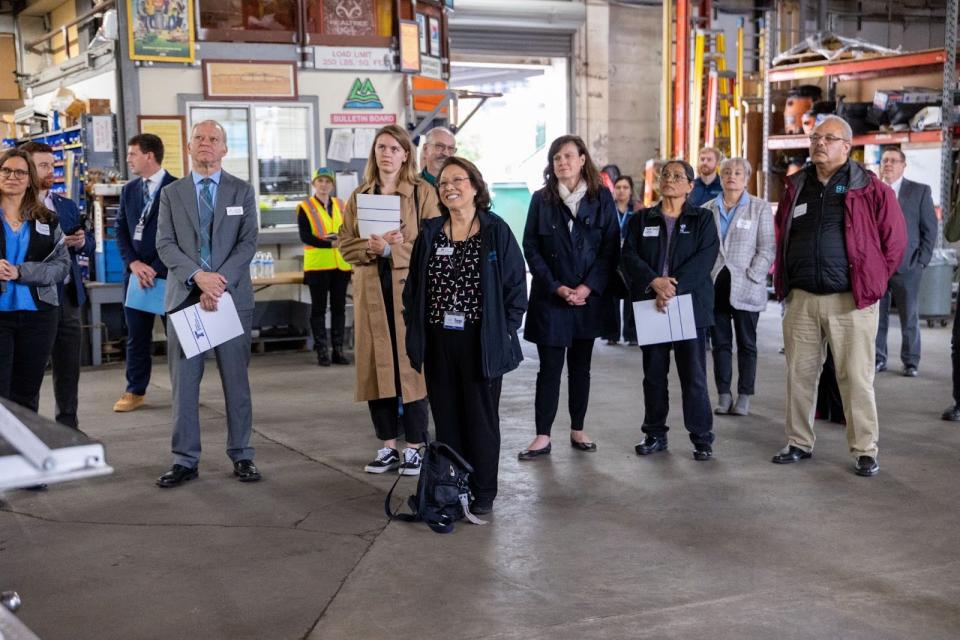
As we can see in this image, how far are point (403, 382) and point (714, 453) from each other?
70.9 inches

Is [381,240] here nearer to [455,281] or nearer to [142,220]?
[455,281]

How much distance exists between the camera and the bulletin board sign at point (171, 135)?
9.52 metres

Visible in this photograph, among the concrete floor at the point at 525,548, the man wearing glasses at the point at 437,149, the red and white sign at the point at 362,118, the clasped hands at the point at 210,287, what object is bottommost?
the concrete floor at the point at 525,548

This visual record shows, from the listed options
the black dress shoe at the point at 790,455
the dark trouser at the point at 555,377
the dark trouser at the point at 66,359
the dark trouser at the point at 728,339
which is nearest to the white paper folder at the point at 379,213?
the dark trouser at the point at 555,377

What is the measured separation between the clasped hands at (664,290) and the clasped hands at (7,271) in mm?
3199

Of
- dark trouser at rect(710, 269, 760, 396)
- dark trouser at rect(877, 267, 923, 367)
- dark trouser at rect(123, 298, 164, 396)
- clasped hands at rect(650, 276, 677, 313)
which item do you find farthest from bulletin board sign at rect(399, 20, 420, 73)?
clasped hands at rect(650, 276, 677, 313)

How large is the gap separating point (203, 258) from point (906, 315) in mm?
5568

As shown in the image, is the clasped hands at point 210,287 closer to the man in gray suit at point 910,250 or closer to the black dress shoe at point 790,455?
the black dress shoe at point 790,455

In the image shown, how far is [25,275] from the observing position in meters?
5.18

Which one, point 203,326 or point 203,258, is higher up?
point 203,258

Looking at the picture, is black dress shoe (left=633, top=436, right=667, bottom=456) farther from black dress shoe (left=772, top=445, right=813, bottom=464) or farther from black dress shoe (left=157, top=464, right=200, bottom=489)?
black dress shoe (left=157, top=464, right=200, bottom=489)

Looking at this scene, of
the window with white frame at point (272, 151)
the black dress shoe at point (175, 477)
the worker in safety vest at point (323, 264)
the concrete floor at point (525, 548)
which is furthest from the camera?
the window with white frame at point (272, 151)

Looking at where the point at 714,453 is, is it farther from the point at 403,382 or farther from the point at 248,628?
the point at 248,628

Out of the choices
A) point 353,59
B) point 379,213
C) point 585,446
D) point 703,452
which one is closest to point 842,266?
point 703,452
